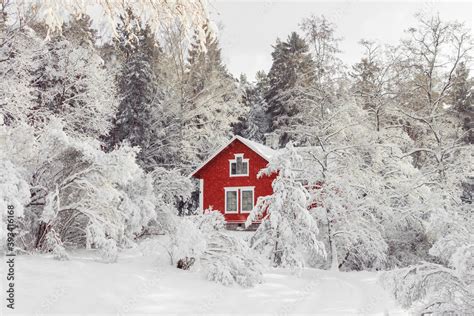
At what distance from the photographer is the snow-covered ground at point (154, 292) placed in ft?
30.6

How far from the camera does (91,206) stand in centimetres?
1365

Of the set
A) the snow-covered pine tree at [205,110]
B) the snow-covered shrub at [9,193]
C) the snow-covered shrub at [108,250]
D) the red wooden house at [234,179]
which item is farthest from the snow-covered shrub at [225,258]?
the snow-covered pine tree at [205,110]

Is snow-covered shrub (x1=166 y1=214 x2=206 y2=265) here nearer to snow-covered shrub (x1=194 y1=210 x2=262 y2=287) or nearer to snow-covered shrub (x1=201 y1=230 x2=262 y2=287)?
snow-covered shrub (x1=194 y1=210 x2=262 y2=287)

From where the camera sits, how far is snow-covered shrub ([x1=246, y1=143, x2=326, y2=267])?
18688 millimetres

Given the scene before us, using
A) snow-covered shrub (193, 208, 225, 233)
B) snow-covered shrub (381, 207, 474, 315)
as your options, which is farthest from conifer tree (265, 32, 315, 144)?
snow-covered shrub (381, 207, 474, 315)

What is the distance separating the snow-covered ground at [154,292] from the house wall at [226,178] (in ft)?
51.6

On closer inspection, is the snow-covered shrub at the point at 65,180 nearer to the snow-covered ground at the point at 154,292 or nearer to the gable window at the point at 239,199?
the snow-covered ground at the point at 154,292

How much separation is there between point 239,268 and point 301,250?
20.3ft

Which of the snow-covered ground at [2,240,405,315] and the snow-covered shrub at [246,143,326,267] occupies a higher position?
the snow-covered shrub at [246,143,326,267]

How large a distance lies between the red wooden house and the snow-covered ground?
1567 centimetres

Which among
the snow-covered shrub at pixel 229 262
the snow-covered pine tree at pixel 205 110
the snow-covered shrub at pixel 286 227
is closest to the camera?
the snow-covered shrub at pixel 229 262

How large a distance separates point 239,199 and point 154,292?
21426 millimetres

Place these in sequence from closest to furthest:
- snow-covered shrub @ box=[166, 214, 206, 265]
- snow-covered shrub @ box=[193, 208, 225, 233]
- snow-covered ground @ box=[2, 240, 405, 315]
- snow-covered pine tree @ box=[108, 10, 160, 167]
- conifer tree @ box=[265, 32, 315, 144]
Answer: snow-covered ground @ box=[2, 240, 405, 315], snow-covered shrub @ box=[166, 214, 206, 265], snow-covered shrub @ box=[193, 208, 225, 233], snow-covered pine tree @ box=[108, 10, 160, 167], conifer tree @ box=[265, 32, 315, 144]

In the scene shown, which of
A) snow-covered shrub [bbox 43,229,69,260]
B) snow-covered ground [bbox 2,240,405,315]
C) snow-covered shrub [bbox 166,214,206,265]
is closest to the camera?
snow-covered ground [bbox 2,240,405,315]
